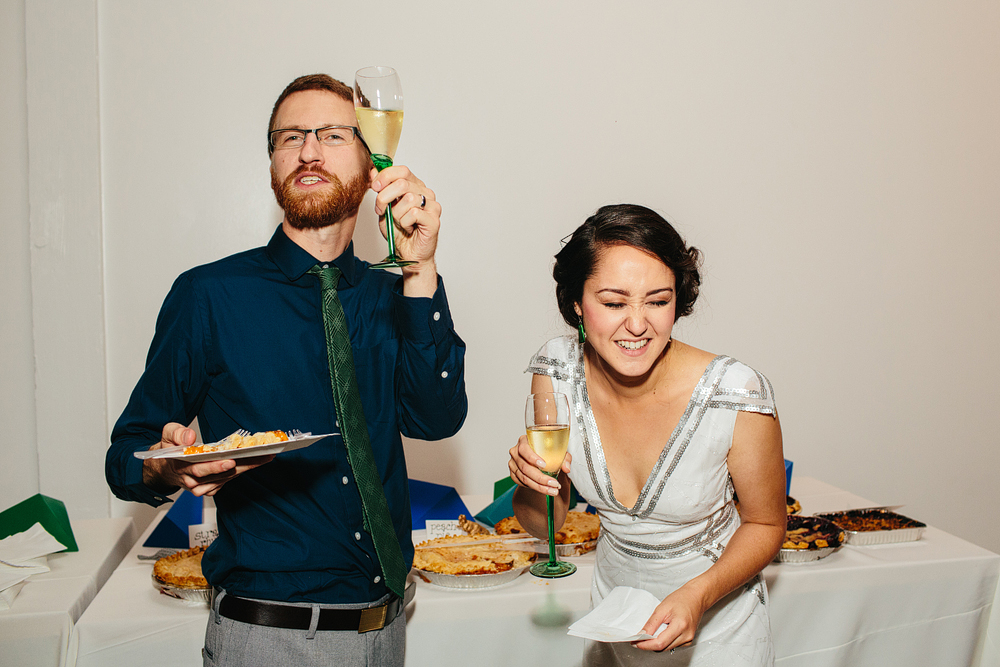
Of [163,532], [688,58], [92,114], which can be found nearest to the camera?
[163,532]

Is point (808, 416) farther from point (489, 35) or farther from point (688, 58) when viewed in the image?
point (489, 35)

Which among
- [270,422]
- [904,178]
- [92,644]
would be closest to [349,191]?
[270,422]

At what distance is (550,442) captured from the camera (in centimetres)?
137

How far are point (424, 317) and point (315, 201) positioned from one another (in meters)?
0.33

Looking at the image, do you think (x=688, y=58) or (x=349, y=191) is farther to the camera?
(x=688, y=58)

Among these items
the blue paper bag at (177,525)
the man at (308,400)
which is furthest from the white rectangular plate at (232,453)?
the blue paper bag at (177,525)

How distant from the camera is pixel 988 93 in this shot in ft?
12.7

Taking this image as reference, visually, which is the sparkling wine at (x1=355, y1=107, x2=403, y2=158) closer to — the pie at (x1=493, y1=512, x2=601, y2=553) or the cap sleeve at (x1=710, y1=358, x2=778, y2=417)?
the cap sleeve at (x1=710, y1=358, x2=778, y2=417)

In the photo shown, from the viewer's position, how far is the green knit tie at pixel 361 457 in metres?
1.42

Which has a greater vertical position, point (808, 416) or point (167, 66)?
point (167, 66)

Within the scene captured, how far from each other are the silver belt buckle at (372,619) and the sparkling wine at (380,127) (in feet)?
2.81

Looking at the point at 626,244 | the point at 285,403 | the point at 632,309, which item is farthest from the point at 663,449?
the point at 285,403

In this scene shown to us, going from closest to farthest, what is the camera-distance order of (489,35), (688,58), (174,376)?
(174,376) < (489,35) < (688,58)

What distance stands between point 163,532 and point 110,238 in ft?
4.37
